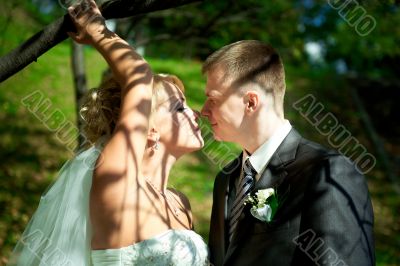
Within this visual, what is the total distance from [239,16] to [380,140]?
6.99m

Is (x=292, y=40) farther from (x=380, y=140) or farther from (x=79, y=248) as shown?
(x=79, y=248)

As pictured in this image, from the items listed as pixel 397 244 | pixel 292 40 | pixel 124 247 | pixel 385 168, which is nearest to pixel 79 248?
pixel 124 247

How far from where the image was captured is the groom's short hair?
3.29 meters

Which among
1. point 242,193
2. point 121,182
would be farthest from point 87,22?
point 242,193

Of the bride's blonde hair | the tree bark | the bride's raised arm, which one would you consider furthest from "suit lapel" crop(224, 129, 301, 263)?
the tree bark

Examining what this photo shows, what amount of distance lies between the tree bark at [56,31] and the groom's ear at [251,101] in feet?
2.70

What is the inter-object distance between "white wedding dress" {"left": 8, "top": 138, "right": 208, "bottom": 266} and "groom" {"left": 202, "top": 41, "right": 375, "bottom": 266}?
0.30 metres

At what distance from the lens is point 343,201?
2729mm

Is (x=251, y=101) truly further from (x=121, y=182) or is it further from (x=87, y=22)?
(x=87, y=22)

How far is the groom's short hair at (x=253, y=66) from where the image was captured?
329 centimetres

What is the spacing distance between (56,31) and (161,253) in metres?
1.45

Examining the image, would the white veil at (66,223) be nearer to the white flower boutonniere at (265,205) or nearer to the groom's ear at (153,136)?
the groom's ear at (153,136)

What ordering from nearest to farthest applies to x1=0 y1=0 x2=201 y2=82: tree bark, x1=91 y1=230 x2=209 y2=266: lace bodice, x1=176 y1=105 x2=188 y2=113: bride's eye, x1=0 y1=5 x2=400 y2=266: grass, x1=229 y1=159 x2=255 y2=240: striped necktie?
x1=0 y1=0 x2=201 y2=82: tree bark, x1=91 y1=230 x2=209 y2=266: lace bodice, x1=229 y1=159 x2=255 y2=240: striped necktie, x1=176 y1=105 x2=188 y2=113: bride's eye, x1=0 y1=5 x2=400 y2=266: grass

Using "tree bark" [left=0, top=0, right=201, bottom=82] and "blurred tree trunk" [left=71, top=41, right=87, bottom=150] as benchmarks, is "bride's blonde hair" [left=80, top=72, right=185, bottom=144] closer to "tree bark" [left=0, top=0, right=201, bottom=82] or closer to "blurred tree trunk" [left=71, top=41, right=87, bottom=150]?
"tree bark" [left=0, top=0, right=201, bottom=82]
